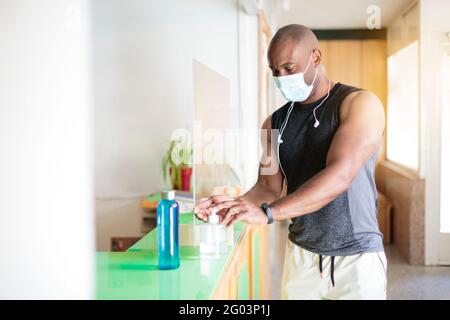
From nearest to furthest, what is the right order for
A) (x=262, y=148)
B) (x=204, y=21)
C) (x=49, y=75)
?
(x=49, y=75) → (x=262, y=148) → (x=204, y=21)

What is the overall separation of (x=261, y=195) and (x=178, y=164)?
3.41ft

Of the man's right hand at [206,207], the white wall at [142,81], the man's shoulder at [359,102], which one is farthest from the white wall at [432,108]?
the white wall at [142,81]

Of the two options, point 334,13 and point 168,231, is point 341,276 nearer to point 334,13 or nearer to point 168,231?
point 168,231

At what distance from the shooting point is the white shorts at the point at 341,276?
36.9 inches

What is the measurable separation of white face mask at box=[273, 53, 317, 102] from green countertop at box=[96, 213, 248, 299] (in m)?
0.35

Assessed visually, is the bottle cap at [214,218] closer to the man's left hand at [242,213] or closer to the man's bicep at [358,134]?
the man's left hand at [242,213]

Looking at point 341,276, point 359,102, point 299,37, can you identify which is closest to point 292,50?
point 299,37

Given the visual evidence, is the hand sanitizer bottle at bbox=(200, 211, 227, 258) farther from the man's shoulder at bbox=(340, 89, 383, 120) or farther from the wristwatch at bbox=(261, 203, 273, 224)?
the man's shoulder at bbox=(340, 89, 383, 120)

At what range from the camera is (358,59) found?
90 centimetres

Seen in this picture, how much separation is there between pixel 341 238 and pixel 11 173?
1.71 ft

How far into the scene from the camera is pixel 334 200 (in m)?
0.88

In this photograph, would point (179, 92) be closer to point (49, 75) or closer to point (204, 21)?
point (204, 21)
